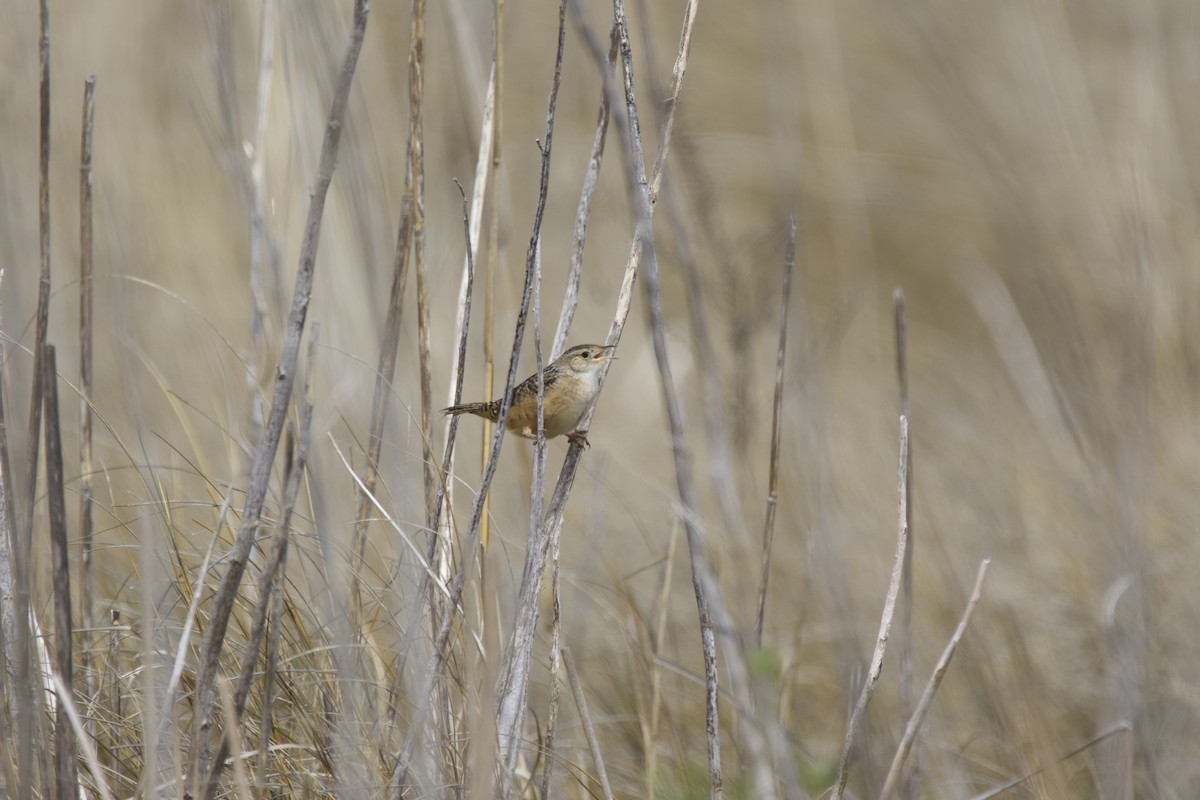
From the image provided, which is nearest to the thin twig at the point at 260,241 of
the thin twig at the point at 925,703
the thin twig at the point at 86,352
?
the thin twig at the point at 86,352

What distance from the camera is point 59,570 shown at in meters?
1.13

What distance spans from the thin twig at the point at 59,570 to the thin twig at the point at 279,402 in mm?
140

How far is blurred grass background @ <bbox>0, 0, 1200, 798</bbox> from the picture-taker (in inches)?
72.6

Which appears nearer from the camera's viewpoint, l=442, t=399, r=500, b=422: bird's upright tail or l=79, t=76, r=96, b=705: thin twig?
l=79, t=76, r=96, b=705: thin twig

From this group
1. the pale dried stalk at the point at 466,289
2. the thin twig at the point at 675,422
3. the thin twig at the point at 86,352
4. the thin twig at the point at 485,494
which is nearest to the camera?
the thin twig at the point at 675,422

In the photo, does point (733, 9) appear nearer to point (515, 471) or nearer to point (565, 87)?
point (565, 87)

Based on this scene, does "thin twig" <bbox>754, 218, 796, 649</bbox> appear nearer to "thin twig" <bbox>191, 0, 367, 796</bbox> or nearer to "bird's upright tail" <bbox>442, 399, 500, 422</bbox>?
"bird's upright tail" <bbox>442, 399, 500, 422</bbox>

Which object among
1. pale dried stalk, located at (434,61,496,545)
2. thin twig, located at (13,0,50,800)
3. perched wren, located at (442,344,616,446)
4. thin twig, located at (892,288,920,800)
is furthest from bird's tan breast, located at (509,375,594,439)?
thin twig, located at (13,0,50,800)

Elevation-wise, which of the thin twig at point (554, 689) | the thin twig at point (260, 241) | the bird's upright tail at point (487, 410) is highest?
the thin twig at point (260, 241)

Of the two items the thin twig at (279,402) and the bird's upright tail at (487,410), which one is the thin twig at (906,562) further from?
the thin twig at (279,402)

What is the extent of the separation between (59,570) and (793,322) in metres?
2.14

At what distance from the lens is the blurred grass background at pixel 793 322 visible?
1.84 meters

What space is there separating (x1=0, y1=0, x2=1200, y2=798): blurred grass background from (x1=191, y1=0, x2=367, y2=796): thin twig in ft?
0.32

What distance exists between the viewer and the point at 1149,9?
336 cm
